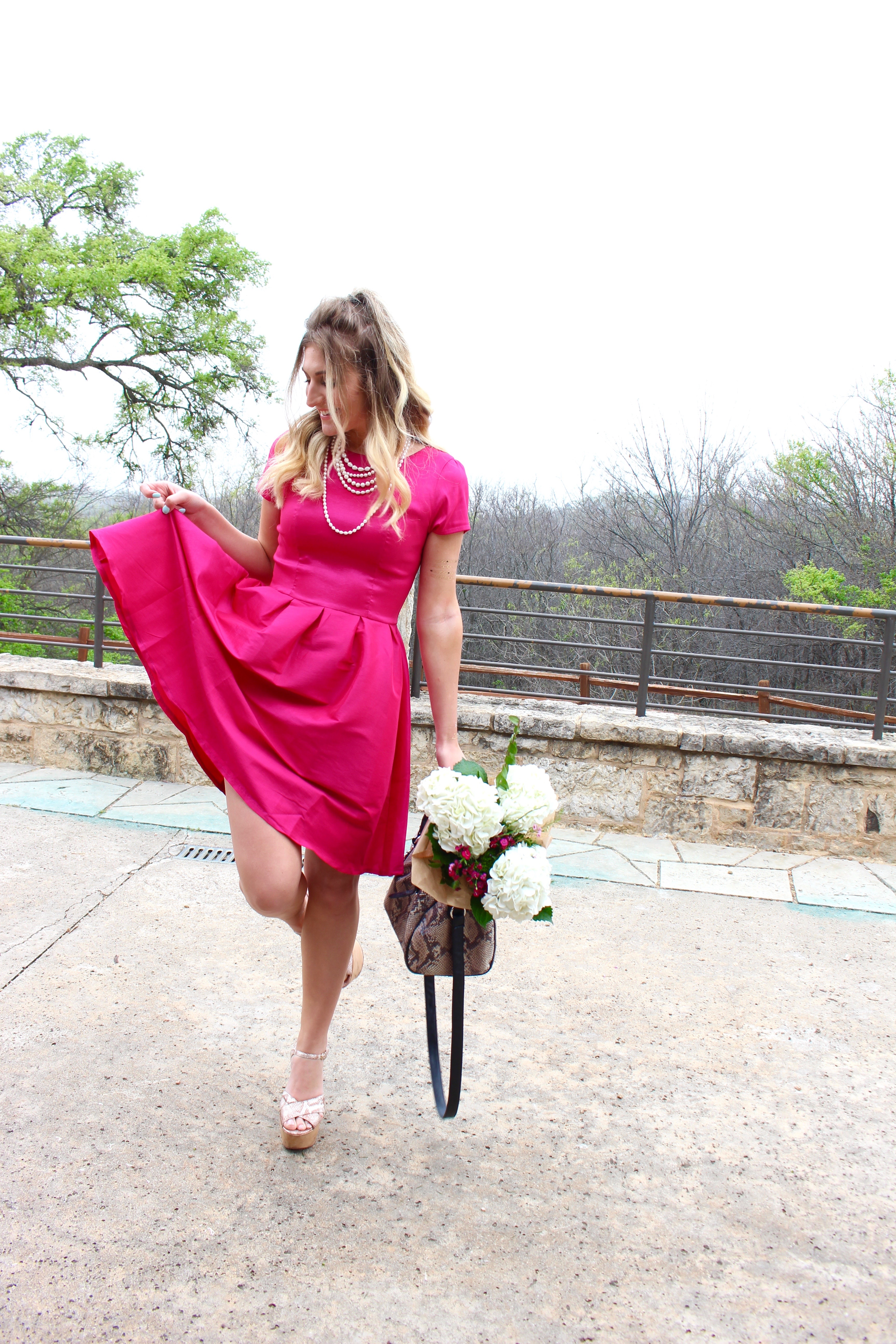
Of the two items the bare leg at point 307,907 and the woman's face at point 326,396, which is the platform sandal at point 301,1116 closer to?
the bare leg at point 307,907

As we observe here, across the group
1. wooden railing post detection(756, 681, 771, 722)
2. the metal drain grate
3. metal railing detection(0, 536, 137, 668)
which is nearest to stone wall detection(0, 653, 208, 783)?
metal railing detection(0, 536, 137, 668)

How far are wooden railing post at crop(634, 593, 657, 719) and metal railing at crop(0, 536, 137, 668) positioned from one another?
2.71 meters

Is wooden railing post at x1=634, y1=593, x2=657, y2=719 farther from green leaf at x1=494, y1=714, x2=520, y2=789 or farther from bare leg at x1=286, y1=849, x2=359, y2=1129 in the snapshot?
bare leg at x1=286, y1=849, x2=359, y2=1129

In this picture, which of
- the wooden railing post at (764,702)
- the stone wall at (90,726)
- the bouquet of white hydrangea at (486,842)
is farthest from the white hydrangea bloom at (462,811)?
the wooden railing post at (764,702)

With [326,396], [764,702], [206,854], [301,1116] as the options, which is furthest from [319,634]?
[764,702]

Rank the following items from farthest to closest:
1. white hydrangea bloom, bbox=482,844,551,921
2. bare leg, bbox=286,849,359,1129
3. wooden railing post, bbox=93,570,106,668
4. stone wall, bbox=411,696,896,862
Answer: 1. wooden railing post, bbox=93,570,106,668
2. stone wall, bbox=411,696,896,862
3. bare leg, bbox=286,849,359,1129
4. white hydrangea bloom, bbox=482,844,551,921

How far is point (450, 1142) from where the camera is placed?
6.92 feet

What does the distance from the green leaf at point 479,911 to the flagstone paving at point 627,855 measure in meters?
2.13

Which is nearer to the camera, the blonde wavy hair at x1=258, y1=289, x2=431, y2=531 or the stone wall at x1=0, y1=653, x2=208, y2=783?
the blonde wavy hair at x1=258, y1=289, x2=431, y2=531

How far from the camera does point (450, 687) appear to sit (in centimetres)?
212

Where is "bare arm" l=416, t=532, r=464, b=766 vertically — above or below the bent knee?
above

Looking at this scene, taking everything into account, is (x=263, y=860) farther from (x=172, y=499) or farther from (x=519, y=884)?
Answer: (x=172, y=499)

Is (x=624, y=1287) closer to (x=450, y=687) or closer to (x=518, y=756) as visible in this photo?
(x=450, y=687)

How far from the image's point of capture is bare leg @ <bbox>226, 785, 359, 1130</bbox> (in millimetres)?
1849
